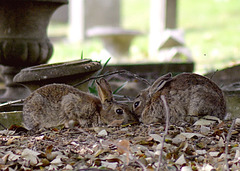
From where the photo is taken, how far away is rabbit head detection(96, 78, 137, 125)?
4.61 metres

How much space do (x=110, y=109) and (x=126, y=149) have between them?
6.08 feet

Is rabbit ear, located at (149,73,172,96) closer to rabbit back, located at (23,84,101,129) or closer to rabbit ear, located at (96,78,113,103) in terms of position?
rabbit ear, located at (96,78,113,103)

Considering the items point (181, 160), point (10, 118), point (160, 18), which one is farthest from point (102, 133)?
point (160, 18)

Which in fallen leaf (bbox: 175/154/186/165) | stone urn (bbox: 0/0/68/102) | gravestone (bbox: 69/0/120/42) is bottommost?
fallen leaf (bbox: 175/154/186/165)

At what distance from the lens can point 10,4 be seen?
663 centimetres

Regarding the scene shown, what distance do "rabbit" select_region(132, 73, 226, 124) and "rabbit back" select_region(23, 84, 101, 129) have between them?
0.63 m

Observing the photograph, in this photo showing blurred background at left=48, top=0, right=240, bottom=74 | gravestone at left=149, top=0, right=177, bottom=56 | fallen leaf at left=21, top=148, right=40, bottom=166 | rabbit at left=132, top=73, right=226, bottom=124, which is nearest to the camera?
fallen leaf at left=21, top=148, right=40, bottom=166

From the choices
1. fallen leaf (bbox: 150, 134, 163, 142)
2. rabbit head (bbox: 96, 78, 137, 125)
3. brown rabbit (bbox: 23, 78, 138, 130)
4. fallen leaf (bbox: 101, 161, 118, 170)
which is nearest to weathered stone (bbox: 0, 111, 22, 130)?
brown rabbit (bbox: 23, 78, 138, 130)

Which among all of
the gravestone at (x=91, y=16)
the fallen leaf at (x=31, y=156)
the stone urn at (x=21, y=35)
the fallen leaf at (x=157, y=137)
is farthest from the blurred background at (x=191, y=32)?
the fallen leaf at (x=31, y=156)

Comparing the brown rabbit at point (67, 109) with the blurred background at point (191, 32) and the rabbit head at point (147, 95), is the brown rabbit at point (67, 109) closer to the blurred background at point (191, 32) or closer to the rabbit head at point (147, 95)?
the rabbit head at point (147, 95)

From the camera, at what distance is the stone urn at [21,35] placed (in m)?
6.67

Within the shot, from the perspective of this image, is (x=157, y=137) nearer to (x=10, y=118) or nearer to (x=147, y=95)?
(x=147, y=95)

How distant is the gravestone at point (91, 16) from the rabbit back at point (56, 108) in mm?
14891

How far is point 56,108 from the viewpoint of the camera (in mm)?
4648
